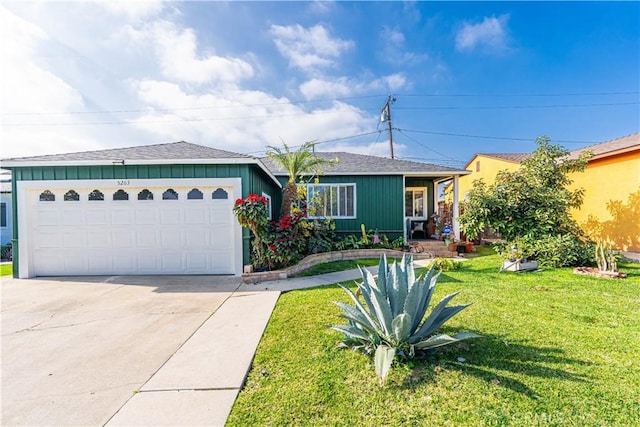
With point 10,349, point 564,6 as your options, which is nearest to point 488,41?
point 564,6

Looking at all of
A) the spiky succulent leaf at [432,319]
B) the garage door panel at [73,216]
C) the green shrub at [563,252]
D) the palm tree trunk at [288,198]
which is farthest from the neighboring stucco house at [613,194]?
the garage door panel at [73,216]

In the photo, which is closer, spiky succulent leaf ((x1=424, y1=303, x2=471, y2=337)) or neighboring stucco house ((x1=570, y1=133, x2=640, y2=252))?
spiky succulent leaf ((x1=424, y1=303, x2=471, y2=337))

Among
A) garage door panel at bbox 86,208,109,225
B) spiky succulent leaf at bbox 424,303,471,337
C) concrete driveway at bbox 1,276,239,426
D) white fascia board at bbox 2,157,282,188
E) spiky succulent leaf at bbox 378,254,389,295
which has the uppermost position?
white fascia board at bbox 2,157,282,188

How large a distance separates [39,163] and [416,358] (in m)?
9.39

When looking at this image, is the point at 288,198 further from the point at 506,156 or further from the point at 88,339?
the point at 506,156

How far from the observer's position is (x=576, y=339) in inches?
118

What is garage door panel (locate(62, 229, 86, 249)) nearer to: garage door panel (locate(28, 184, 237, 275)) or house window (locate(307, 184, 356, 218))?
garage door panel (locate(28, 184, 237, 275))

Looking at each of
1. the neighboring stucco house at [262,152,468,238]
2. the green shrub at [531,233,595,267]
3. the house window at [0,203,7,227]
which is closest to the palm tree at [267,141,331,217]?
the neighboring stucco house at [262,152,468,238]

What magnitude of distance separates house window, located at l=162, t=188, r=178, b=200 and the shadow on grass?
671 centimetres

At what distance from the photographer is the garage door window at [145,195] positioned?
22.5 ft

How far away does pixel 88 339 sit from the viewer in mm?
3340

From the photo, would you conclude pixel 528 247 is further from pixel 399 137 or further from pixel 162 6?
pixel 399 137

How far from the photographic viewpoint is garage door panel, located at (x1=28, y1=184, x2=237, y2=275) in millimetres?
6805

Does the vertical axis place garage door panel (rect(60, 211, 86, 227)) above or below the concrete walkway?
above
